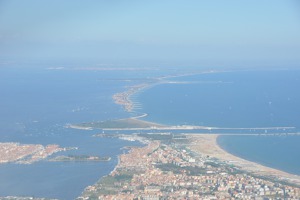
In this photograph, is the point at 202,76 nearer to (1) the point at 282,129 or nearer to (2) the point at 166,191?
(1) the point at 282,129

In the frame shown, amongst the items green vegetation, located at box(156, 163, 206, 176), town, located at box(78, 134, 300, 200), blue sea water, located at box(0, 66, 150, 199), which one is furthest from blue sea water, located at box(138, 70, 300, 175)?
blue sea water, located at box(0, 66, 150, 199)

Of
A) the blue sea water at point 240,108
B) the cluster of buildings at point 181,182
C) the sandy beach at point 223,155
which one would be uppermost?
the blue sea water at point 240,108

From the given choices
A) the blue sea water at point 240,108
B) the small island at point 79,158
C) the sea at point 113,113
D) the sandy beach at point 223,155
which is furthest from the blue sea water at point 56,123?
the blue sea water at point 240,108

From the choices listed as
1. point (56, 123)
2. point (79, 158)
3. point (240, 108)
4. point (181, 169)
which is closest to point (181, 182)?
point (181, 169)

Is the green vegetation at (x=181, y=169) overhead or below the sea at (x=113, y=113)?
below

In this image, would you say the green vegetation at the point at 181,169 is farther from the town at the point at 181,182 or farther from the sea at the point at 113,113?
the sea at the point at 113,113

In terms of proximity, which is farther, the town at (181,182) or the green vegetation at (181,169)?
the green vegetation at (181,169)
